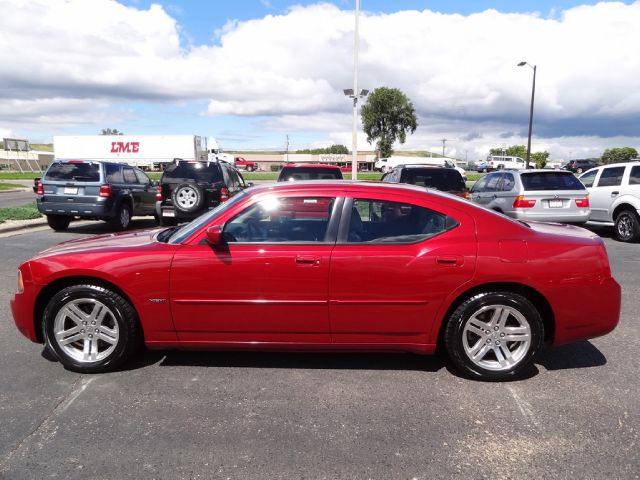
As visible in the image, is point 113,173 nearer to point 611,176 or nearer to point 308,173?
point 308,173

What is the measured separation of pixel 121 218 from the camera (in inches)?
477

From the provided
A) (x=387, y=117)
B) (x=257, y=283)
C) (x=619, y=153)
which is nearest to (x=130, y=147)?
(x=387, y=117)

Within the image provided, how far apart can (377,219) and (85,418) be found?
95.7 inches

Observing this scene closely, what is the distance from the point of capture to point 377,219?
3895 mm

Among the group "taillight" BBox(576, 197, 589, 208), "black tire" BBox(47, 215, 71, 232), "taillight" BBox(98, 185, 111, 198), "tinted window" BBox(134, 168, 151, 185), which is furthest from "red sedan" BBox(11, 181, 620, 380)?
"tinted window" BBox(134, 168, 151, 185)

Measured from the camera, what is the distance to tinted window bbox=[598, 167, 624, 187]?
1131 cm

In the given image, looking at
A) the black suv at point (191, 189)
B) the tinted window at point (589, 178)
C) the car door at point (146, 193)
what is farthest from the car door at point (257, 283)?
the tinted window at point (589, 178)

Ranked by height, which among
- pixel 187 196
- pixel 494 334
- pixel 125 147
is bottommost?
pixel 494 334

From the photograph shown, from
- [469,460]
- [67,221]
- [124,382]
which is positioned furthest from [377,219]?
[67,221]

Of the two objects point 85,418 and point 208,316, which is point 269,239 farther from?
point 85,418

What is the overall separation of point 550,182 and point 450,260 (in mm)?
8149

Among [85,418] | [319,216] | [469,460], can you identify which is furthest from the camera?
[319,216]

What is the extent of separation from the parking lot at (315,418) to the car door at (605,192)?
314 inches

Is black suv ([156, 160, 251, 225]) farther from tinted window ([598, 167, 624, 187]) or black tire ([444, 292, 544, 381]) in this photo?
tinted window ([598, 167, 624, 187])
